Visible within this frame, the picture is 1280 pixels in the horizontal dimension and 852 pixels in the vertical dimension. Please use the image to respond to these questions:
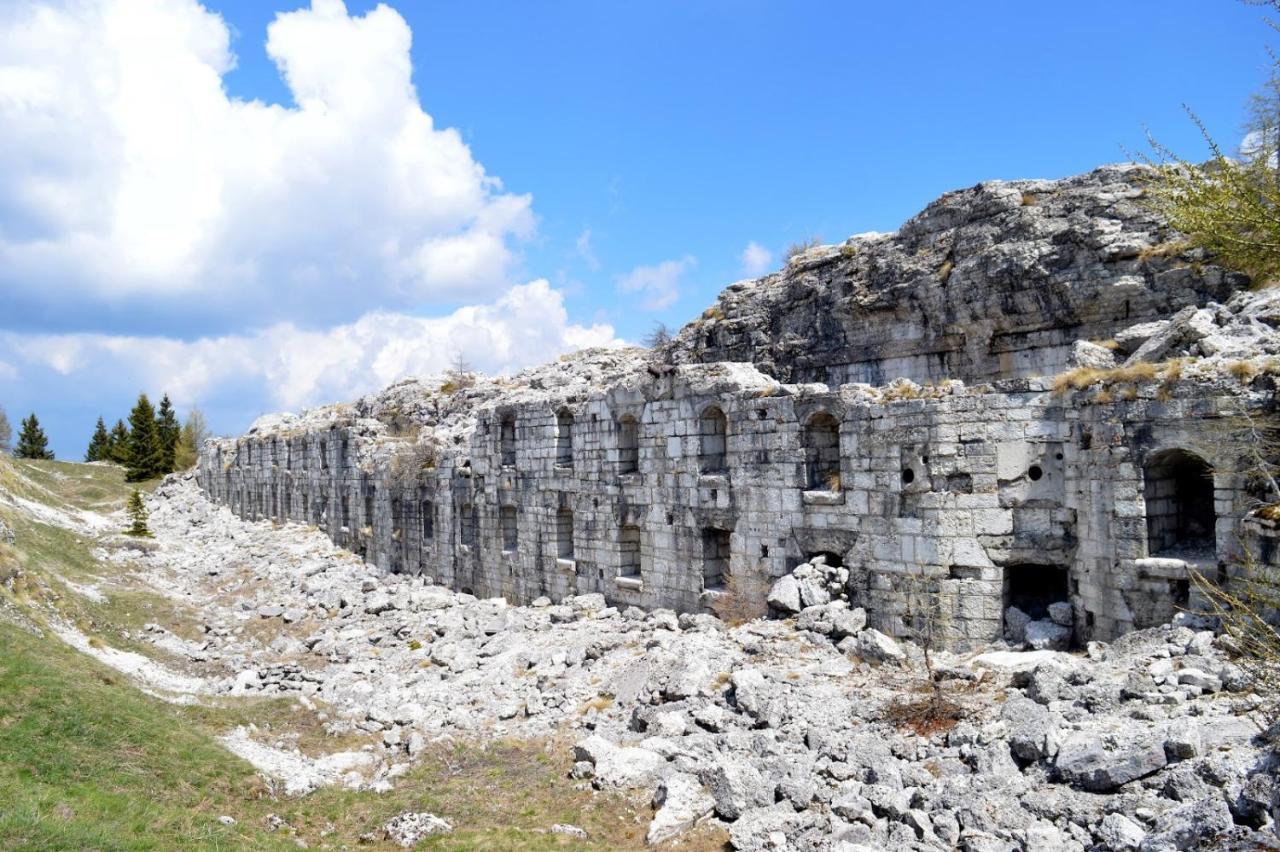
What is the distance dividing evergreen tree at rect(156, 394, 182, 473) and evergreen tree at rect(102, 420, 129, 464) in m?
2.62

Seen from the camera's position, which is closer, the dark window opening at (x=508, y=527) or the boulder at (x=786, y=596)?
the boulder at (x=786, y=596)

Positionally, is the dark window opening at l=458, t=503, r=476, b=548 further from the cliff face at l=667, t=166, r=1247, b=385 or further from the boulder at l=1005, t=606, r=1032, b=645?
the boulder at l=1005, t=606, r=1032, b=645

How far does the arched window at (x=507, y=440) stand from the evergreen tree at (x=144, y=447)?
55296mm

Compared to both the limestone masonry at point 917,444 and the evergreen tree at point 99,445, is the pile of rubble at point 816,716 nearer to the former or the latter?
the limestone masonry at point 917,444

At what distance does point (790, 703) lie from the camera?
460 inches

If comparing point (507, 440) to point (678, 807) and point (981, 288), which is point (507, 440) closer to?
point (981, 288)

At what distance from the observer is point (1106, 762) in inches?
323

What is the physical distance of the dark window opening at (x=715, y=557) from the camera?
17.8m

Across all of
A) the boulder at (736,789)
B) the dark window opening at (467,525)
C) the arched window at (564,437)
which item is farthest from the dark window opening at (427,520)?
the boulder at (736,789)

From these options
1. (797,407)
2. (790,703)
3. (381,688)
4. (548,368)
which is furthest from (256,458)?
(790,703)

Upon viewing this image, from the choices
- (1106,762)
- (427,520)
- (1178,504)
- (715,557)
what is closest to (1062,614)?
(1178,504)

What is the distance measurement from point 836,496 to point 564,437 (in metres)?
8.27

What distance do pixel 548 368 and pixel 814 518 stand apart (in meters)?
20.2

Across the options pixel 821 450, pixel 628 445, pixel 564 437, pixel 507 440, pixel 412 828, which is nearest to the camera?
pixel 412 828
